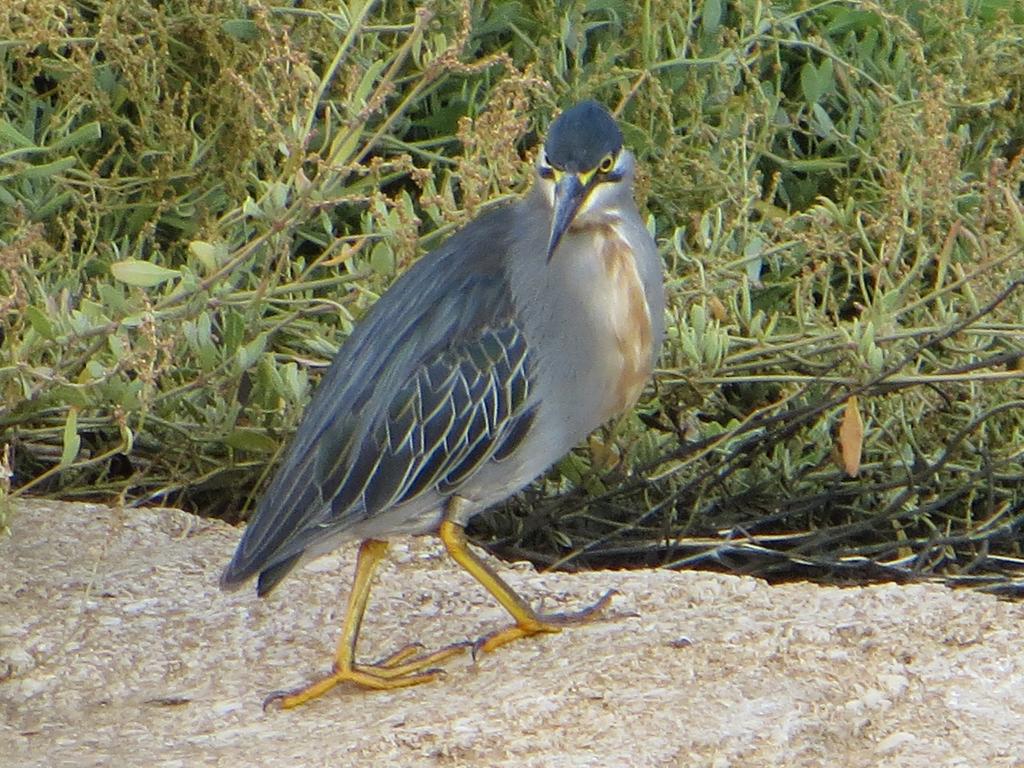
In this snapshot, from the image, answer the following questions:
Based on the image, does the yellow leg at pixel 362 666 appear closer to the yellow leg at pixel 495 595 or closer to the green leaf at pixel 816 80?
the yellow leg at pixel 495 595

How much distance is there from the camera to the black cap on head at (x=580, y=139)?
12.7 feet

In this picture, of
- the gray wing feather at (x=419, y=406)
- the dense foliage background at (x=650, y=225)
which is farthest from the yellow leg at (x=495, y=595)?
the dense foliage background at (x=650, y=225)

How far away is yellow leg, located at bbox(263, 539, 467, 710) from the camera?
3.71 meters

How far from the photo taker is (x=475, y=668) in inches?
151

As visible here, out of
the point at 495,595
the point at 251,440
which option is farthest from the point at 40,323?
the point at 495,595

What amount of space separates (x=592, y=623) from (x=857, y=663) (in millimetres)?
642

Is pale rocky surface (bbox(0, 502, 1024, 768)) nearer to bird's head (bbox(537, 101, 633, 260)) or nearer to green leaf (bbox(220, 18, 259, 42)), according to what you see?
bird's head (bbox(537, 101, 633, 260))

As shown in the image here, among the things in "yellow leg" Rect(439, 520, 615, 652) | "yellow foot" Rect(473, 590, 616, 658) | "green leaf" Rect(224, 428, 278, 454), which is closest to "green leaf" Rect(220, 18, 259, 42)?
"green leaf" Rect(224, 428, 278, 454)

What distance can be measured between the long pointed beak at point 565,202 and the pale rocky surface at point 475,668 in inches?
32.9

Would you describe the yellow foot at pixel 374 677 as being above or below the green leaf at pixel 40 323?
below

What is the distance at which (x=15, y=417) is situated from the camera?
181 inches

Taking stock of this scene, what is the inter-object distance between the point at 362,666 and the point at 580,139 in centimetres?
116

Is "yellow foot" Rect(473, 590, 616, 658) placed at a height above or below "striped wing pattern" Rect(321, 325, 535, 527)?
below

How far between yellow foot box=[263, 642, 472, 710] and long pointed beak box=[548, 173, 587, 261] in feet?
2.83
